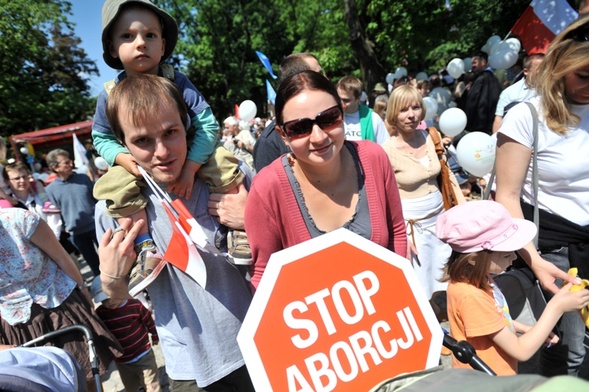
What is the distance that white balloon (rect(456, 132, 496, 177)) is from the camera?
13.3 feet

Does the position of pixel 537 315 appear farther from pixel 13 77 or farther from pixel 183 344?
pixel 13 77

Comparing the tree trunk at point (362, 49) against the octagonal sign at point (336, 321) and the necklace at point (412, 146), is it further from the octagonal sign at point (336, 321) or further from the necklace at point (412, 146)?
the octagonal sign at point (336, 321)

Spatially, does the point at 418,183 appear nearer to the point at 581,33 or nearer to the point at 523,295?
the point at 523,295

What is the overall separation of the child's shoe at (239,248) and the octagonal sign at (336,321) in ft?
1.84

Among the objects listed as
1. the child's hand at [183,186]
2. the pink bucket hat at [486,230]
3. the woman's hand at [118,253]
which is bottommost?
the pink bucket hat at [486,230]

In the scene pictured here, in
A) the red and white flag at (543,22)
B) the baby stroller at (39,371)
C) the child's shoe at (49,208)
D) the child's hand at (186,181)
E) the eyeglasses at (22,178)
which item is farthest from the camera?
the red and white flag at (543,22)

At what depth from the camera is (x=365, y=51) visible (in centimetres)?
1054

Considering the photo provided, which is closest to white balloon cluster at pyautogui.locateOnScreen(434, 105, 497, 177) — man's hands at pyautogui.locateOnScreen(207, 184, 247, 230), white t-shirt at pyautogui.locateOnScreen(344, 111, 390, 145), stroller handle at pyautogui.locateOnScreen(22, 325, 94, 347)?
white t-shirt at pyautogui.locateOnScreen(344, 111, 390, 145)

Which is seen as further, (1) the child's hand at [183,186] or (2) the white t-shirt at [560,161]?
(2) the white t-shirt at [560,161]

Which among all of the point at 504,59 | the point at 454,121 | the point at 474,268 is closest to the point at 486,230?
the point at 474,268

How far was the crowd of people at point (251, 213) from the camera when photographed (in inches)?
55.8

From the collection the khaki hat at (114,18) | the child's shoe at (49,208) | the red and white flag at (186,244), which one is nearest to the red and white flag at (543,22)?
the khaki hat at (114,18)

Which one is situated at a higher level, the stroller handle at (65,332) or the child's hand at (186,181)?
the child's hand at (186,181)

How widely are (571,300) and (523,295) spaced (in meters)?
0.37
